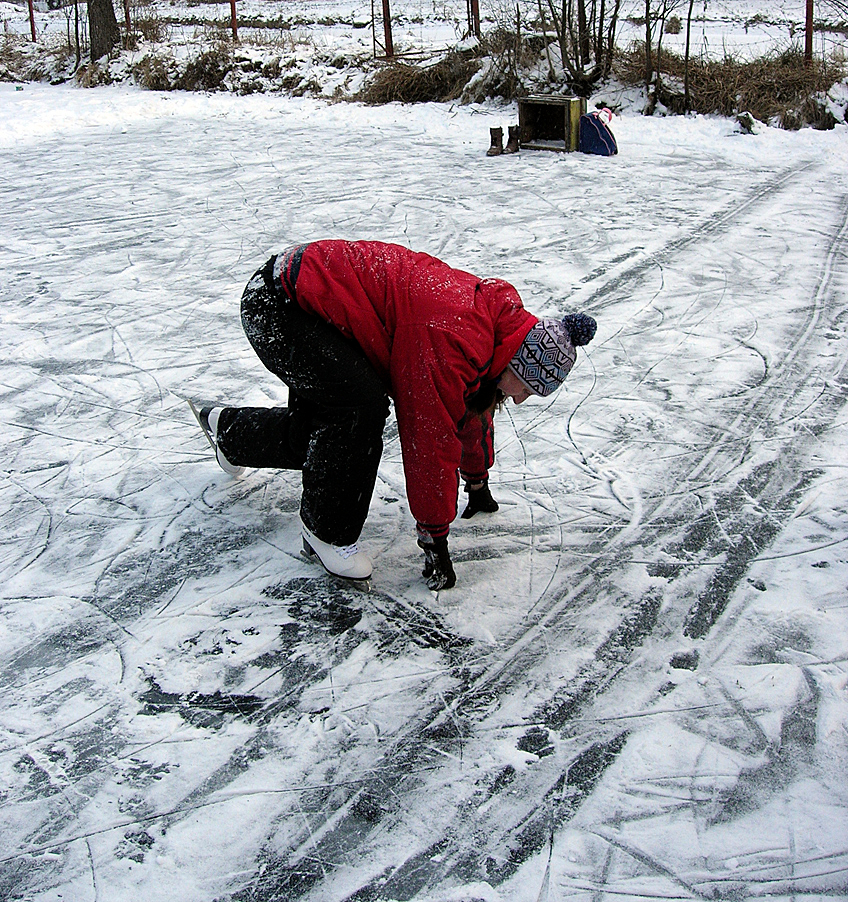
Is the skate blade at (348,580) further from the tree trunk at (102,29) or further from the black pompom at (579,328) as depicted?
the tree trunk at (102,29)

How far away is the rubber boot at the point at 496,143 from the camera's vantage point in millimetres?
8266

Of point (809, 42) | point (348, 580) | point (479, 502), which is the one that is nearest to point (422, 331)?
point (348, 580)

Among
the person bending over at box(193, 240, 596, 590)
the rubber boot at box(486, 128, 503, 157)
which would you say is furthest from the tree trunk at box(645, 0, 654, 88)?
→ the person bending over at box(193, 240, 596, 590)

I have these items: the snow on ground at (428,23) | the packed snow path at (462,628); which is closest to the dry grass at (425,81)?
the snow on ground at (428,23)

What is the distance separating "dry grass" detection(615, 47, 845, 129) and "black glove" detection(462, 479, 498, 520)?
25.2ft

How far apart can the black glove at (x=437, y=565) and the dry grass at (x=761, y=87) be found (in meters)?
8.14

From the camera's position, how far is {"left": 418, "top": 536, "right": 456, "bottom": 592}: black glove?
2.47m

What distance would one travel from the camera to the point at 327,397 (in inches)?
92.0

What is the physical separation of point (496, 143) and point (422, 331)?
22.3 feet

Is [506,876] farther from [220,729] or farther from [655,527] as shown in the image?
[655,527]

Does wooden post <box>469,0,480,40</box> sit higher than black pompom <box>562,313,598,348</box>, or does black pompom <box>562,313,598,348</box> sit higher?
wooden post <box>469,0,480,40</box>

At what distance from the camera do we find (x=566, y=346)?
2.21 metres

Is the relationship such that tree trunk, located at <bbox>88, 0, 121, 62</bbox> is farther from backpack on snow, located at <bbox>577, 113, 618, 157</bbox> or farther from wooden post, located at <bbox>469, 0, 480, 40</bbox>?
backpack on snow, located at <bbox>577, 113, 618, 157</bbox>

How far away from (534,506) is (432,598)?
25.2 inches
